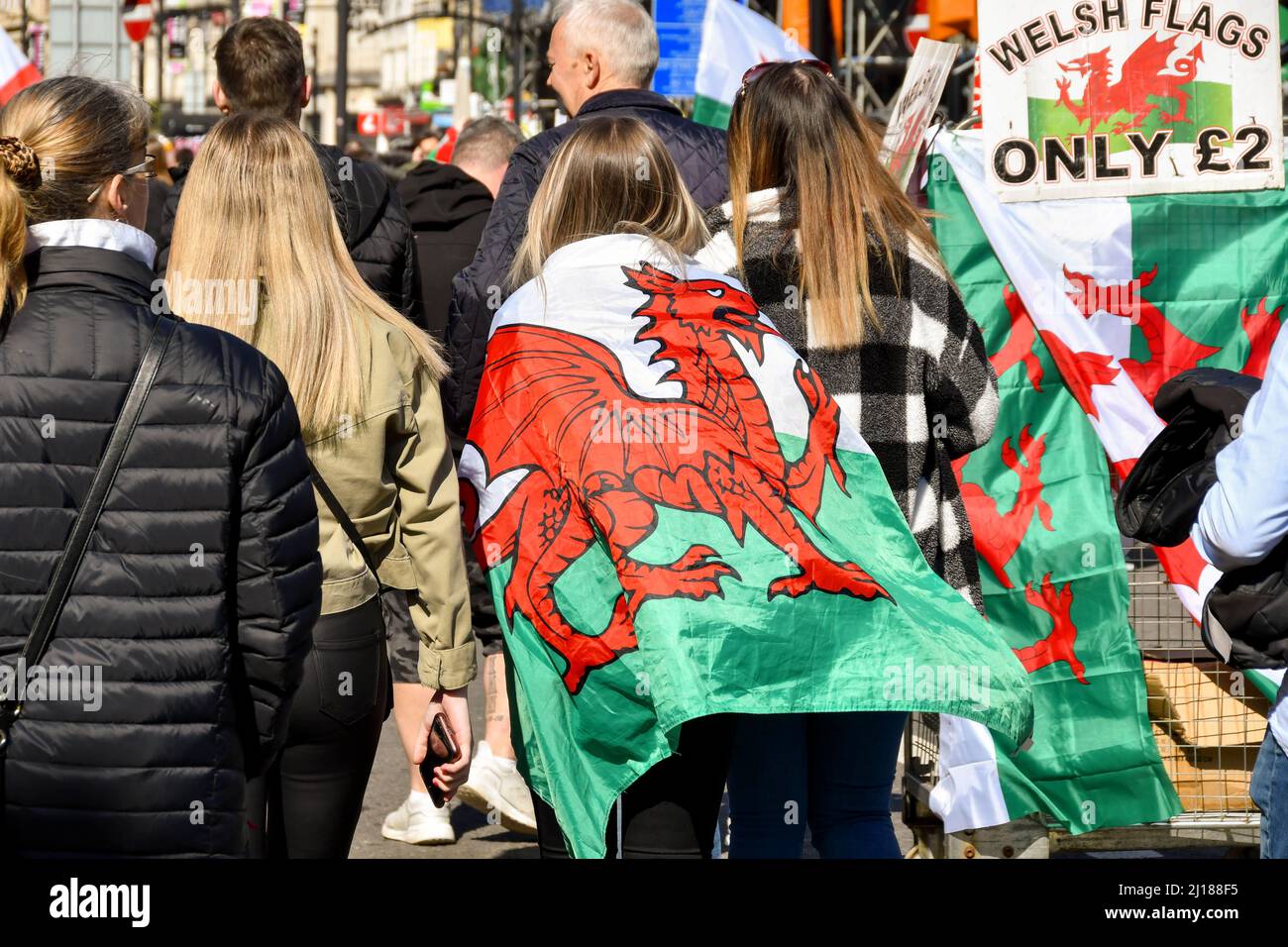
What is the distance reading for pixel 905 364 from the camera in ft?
12.3

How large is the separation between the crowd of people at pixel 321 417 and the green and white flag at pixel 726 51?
1187 millimetres

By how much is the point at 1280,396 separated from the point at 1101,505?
2181mm

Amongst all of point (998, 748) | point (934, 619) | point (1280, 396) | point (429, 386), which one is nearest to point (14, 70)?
point (429, 386)

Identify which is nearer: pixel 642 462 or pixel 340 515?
pixel 642 462

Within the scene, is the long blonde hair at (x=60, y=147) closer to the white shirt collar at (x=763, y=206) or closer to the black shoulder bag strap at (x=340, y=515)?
the black shoulder bag strap at (x=340, y=515)

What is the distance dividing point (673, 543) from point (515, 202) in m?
1.64

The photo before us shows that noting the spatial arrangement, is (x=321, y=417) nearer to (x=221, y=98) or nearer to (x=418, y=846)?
(x=221, y=98)

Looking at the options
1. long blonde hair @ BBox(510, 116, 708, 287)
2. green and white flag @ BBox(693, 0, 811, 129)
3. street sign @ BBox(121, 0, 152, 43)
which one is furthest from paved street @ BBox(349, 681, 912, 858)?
street sign @ BBox(121, 0, 152, 43)

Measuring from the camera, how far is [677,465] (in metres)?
3.15

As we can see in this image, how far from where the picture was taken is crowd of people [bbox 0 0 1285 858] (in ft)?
8.75

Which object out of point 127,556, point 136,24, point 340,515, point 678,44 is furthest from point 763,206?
point 136,24

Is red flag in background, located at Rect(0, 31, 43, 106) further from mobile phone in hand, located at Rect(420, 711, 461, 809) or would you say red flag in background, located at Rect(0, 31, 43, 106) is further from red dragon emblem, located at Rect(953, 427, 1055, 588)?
mobile phone in hand, located at Rect(420, 711, 461, 809)

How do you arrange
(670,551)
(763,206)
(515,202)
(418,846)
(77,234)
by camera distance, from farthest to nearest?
(418,846), (515,202), (763,206), (670,551), (77,234)
